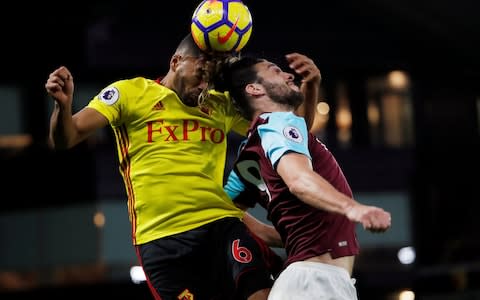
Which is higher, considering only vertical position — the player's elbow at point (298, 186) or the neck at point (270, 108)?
the neck at point (270, 108)

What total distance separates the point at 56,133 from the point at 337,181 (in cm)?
144

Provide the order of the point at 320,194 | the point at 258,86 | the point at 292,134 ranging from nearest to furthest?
the point at 320,194, the point at 292,134, the point at 258,86

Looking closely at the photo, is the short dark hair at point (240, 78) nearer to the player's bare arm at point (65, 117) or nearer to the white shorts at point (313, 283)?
the player's bare arm at point (65, 117)

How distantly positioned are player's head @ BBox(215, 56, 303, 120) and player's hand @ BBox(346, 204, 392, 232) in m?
1.21

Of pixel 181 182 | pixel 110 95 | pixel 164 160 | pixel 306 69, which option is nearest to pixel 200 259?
pixel 181 182

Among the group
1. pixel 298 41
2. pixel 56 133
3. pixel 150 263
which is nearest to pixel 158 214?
pixel 150 263

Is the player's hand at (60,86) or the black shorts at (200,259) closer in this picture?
the player's hand at (60,86)

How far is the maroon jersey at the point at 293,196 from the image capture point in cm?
545

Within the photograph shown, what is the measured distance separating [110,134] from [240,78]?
12.0 m

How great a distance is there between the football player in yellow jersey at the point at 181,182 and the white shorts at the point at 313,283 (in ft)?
2.17

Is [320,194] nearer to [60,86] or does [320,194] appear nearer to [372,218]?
[372,218]

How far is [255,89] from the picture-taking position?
19.5ft

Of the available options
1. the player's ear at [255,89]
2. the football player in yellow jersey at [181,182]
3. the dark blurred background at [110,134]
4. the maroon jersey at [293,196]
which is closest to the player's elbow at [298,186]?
the maroon jersey at [293,196]

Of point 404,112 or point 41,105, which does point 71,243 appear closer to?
point 41,105
